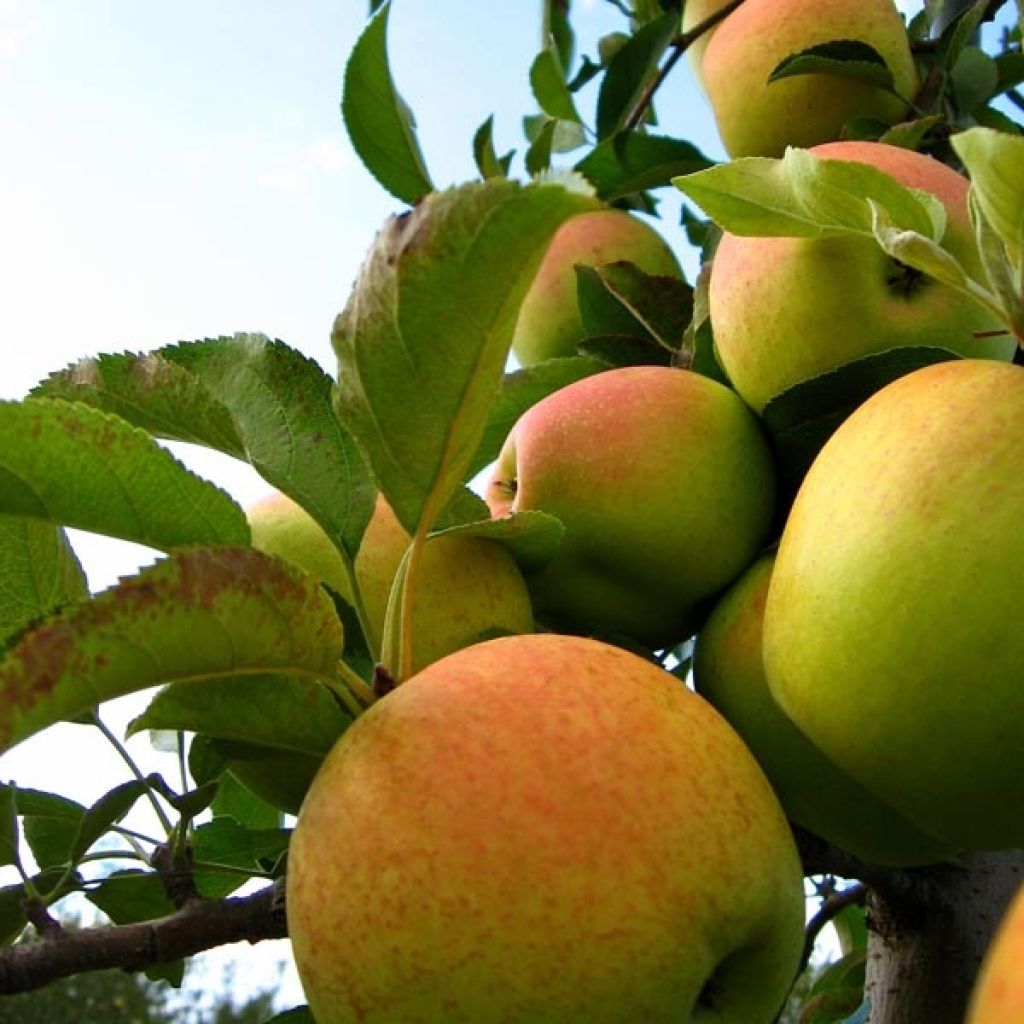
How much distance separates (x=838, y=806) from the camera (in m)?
0.77

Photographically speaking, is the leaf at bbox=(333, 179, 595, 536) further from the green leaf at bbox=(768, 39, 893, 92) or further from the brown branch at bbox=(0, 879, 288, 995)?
the green leaf at bbox=(768, 39, 893, 92)

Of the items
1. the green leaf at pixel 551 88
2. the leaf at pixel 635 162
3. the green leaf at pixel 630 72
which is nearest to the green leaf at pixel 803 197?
the leaf at pixel 635 162

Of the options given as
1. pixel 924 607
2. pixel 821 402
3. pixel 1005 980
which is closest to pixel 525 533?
pixel 821 402

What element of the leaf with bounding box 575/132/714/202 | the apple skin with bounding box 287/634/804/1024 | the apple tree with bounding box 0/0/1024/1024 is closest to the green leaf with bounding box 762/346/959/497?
the apple tree with bounding box 0/0/1024/1024

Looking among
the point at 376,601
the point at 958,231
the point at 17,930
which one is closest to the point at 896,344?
the point at 958,231

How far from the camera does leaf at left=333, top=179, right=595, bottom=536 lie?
1.83ft

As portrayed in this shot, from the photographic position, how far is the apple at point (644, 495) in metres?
0.86

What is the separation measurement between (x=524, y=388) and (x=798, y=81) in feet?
1.27

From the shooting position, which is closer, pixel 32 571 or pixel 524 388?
pixel 32 571

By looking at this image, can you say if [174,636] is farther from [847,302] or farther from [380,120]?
[380,120]

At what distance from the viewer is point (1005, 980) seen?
0.32 m

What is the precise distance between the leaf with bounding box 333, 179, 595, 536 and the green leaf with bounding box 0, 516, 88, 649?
199 mm

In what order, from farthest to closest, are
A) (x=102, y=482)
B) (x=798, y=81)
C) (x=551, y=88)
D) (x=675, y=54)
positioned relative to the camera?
(x=551, y=88), (x=675, y=54), (x=798, y=81), (x=102, y=482)

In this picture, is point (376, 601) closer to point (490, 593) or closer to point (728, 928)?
point (490, 593)
